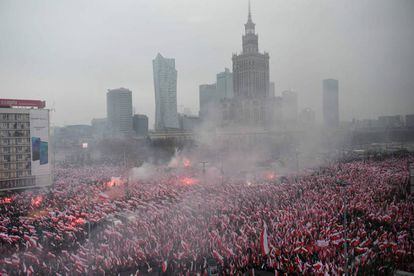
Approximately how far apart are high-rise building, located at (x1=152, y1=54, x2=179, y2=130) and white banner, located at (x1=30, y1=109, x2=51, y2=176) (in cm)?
11009

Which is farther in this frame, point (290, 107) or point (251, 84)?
point (290, 107)

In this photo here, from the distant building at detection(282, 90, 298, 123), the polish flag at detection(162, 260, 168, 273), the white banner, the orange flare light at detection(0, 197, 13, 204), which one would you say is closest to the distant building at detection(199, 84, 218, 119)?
the distant building at detection(282, 90, 298, 123)

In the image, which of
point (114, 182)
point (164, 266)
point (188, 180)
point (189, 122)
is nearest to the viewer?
point (164, 266)

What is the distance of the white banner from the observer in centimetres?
3559

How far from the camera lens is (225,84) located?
17975cm

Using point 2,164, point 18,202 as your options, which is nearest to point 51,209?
point 18,202

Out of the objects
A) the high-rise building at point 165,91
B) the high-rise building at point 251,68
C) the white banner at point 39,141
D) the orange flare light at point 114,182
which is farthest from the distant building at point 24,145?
the high-rise building at point 165,91

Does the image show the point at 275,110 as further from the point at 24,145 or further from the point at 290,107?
the point at 24,145

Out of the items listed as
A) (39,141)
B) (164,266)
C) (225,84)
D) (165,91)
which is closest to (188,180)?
(39,141)

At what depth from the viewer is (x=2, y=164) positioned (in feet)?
111

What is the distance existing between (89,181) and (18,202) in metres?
8.08

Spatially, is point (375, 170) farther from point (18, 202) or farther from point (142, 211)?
point (18, 202)

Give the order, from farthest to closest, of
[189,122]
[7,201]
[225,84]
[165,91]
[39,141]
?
[225,84] → [165,91] → [189,122] → [39,141] → [7,201]

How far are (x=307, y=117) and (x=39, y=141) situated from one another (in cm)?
5516
